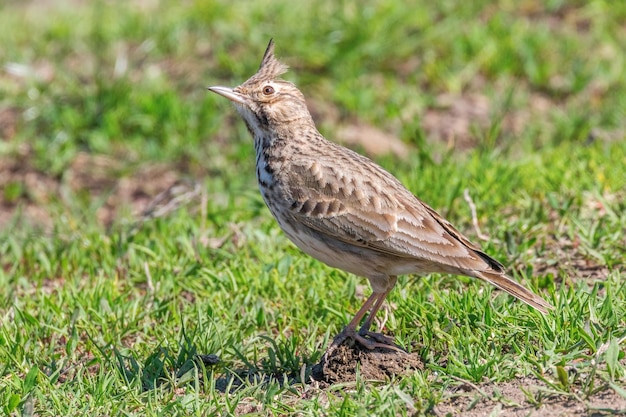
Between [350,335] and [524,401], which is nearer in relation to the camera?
[524,401]

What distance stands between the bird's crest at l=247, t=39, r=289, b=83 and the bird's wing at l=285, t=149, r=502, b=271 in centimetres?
63

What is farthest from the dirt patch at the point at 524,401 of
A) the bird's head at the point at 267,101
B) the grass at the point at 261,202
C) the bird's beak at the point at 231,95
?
the bird's beak at the point at 231,95

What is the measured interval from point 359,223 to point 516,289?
33.4 inches

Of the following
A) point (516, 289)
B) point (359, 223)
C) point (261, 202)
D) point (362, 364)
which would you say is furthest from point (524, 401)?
point (261, 202)

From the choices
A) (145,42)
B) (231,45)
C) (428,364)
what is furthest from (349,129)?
(428,364)

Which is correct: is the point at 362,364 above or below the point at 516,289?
below

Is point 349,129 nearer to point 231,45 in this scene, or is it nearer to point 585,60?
point 231,45

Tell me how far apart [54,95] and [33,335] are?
3974 millimetres

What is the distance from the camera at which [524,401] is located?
170 inches

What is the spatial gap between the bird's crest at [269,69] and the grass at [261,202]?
118 centimetres

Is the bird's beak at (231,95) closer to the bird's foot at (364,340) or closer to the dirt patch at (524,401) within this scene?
the bird's foot at (364,340)

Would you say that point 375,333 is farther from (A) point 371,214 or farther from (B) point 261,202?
(B) point 261,202

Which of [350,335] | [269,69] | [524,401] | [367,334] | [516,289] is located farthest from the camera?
[269,69]

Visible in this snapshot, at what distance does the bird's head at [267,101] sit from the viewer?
223 inches
